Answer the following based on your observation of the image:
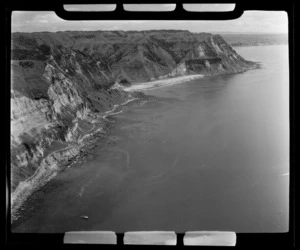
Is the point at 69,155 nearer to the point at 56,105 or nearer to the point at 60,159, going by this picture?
the point at 60,159

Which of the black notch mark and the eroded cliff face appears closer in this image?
the black notch mark

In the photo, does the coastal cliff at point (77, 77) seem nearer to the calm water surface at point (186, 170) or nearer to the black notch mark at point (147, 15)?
the calm water surface at point (186, 170)

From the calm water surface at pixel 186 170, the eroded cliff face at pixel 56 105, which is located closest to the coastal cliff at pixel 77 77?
the eroded cliff face at pixel 56 105

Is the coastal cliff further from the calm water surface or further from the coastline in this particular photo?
the calm water surface

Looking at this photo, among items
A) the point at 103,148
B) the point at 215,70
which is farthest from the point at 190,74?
the point at 103,148

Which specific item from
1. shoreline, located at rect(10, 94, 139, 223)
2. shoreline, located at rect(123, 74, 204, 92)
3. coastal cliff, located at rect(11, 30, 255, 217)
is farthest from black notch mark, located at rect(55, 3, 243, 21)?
shoreline, located at rect(123, 74, 204, 92)

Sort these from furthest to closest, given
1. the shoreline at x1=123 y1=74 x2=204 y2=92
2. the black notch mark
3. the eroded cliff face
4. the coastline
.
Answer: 1. the shoreline at x1=123 y1=74 x2=204 y2=92
2. the eroded cliff face
3. the coastline
4. the black notch mark

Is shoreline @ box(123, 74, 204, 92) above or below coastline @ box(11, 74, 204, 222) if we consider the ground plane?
above
